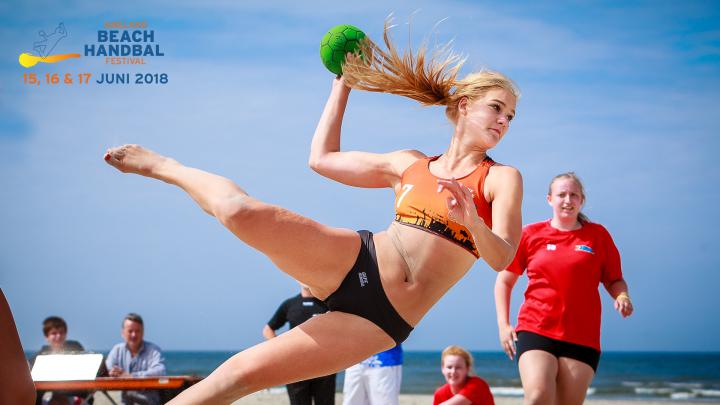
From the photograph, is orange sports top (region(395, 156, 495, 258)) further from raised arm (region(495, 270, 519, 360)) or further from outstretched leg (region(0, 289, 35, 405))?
raised arm (region(495, 270, 519, 360))

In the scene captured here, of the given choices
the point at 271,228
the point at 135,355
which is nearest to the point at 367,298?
the point at 271,228

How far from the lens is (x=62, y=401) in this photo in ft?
30.0

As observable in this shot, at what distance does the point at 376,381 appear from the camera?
9180 millimetres

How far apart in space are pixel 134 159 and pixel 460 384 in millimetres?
4768

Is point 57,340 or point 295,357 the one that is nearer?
point 295,357

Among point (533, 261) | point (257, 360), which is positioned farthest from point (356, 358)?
point (533, 261)

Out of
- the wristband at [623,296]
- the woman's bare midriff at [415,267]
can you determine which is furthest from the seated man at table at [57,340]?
the woman's bare midriff at [415,267]

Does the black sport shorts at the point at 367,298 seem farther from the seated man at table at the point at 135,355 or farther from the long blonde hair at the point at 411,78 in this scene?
the seated man at table at the point at 135,355

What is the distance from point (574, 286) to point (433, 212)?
2547 mm

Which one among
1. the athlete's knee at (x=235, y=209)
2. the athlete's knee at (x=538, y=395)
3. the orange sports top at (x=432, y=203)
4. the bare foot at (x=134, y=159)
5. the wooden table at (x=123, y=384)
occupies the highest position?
the bare foot at (x=134, y=159)

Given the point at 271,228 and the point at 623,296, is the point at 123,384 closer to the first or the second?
the point at 623,296

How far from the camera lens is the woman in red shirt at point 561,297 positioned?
6.23m

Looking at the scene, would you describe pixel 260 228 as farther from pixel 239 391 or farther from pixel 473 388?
pixel 473 388

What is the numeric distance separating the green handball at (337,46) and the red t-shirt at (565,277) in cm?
232
